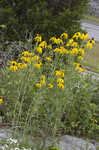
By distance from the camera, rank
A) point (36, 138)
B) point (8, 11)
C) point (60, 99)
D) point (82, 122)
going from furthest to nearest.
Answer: point (8, 11)
point (82, 122)
point (36, 138)
point (60, 99)

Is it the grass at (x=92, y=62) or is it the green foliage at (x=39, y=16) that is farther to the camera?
the grass at (x=92, y=62)

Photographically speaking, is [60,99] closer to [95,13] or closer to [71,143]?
[71,143]

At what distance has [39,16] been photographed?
5871mm

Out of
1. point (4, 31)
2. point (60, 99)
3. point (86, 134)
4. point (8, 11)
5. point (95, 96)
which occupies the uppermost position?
point (8, 11)

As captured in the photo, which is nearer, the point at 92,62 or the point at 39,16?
the point at 39,16

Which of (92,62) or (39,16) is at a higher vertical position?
(39,16)

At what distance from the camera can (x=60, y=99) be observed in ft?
8.46

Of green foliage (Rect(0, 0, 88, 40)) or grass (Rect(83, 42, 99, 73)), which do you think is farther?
grass (Rect(83, 42, 99, 73))

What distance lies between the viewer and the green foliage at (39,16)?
19.4 ft

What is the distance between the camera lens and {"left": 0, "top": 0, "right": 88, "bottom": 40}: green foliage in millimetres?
5898

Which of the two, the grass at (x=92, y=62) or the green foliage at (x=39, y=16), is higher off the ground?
the green foliage at (x=39, y=16)

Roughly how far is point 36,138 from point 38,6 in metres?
3.43

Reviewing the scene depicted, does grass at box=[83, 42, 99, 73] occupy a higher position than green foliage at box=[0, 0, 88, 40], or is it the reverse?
green foliage at box=[0, 0, 88, 40]

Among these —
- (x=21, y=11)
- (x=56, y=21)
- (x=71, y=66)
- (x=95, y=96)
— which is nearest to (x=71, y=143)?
(x=71, y=66)
